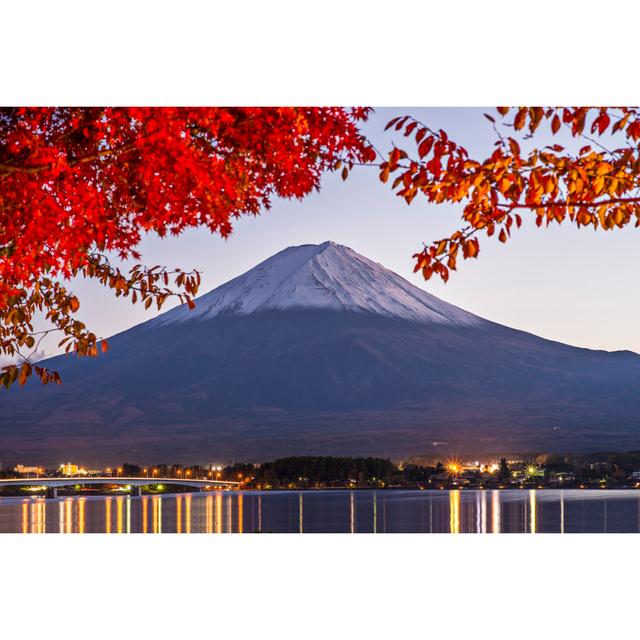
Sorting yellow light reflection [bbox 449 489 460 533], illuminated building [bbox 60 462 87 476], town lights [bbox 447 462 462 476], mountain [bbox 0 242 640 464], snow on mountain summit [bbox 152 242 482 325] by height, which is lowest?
yellow light reflection [bbox 449 489 460 533]

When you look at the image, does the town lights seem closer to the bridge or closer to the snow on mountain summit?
the bridge

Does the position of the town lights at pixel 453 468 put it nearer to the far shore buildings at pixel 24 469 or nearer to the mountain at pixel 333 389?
the mountain at pixel 333 389

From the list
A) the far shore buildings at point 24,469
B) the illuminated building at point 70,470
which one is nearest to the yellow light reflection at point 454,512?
the illuminated building at point 70,470

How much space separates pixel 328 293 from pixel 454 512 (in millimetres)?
11159

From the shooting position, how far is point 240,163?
5195 mm

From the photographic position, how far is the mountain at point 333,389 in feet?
84.8

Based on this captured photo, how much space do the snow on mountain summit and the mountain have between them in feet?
0.41

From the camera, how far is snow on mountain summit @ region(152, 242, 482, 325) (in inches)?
1425

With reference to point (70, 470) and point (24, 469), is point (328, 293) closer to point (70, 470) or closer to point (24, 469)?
point (70, 470)

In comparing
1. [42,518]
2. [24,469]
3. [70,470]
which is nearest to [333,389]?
[42,518]

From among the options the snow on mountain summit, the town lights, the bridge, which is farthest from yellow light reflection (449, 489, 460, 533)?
the snow on mountain summit
